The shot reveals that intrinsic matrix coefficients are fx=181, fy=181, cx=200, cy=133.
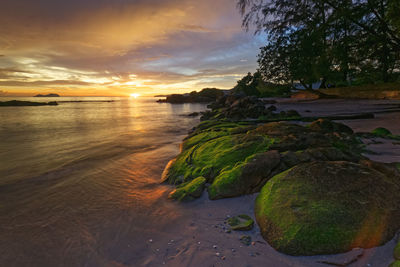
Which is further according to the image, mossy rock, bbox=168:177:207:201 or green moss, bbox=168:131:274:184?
green moss, bbox=168:131:274:184

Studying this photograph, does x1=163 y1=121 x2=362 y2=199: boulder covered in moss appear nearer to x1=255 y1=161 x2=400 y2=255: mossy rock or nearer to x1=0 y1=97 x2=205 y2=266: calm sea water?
x1=255 y1=161 x2=400 y2=255: mossy rock

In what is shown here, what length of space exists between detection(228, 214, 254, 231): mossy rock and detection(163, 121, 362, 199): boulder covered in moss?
0.59 metres

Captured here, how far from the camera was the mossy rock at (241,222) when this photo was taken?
2.49 metres

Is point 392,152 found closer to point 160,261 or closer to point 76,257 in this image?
point 160,261

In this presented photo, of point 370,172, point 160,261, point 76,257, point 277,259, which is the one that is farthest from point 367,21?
point 76,257

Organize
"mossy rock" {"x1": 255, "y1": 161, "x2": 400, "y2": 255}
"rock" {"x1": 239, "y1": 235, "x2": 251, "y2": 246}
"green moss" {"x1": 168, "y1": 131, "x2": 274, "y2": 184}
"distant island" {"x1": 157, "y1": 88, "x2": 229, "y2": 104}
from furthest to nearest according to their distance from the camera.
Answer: "distant island" {"x1": 157, "y1": 88, "x2": 229, "y2": 104} < "green moss" {"x1": 168, "y1": 131, "x2": 274, "y2": 184} < "rock" {"x1": 239, "y1": 235, "x2": 251, "y2": 246} < "mossy rock" {"x1": 255, "y1": 161, "x2": 400, "y2": 255}

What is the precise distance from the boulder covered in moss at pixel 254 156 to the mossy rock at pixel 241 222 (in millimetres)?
593

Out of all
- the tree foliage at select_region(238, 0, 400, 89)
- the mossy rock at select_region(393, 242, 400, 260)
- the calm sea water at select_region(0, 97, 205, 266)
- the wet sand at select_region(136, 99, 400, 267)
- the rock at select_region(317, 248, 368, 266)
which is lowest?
the calm sea water at select_region(0, 97, 205, 266)

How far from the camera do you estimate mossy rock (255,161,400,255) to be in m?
2.02

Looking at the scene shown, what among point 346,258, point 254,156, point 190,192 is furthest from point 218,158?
point 346,258

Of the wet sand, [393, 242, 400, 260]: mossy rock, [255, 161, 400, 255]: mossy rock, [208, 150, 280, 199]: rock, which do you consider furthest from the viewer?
[208, 150, 280, 199]: rock

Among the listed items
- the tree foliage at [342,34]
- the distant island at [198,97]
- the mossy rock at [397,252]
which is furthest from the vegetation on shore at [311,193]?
the distant island at [198,97]

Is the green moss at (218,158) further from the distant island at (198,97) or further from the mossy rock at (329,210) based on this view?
the distant island at (198,97)

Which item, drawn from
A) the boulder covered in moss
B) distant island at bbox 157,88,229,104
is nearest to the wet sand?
the boulder covered in moss
